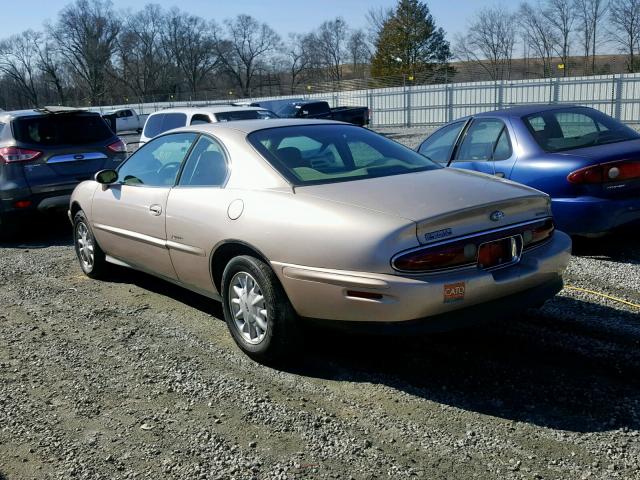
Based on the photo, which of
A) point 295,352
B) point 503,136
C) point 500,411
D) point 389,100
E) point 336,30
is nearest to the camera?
point 500,411

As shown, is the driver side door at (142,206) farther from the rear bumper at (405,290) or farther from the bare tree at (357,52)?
the bare tree at (357,52)

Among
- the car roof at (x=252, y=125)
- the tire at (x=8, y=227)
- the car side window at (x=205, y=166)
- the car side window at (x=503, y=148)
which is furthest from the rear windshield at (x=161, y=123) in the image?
the car side window at (x=205, y=166)

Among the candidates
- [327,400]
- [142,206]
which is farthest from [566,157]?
Answer: [142,206]

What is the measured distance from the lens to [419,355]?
159 inches

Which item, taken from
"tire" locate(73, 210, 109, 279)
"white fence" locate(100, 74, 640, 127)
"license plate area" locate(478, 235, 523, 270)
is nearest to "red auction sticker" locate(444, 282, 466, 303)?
"license plate area" locate(478, 235, 523, 270)

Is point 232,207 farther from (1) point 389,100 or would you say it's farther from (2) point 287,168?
(1) point 389,100

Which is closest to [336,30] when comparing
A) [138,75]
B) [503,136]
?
[138,75]

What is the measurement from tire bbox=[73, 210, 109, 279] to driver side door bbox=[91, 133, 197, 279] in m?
0.23

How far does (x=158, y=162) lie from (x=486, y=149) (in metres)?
3.42

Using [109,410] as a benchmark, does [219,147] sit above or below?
above

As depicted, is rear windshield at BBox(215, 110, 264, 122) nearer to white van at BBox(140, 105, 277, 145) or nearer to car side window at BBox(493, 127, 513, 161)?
white van at BBox(140, 105, 277, 145)

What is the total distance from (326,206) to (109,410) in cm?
166

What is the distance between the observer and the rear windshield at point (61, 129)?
828 cm

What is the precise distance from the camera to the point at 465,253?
3.40 m
